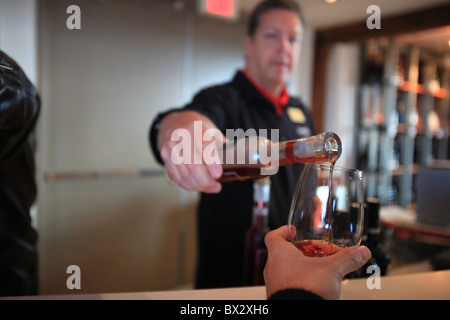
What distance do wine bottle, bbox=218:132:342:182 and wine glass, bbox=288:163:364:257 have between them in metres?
0.03

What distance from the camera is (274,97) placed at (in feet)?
4.02

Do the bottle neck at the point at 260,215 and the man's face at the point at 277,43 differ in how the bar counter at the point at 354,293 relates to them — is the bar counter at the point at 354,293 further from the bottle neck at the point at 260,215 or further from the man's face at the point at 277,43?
the man's face at the point at 277,43

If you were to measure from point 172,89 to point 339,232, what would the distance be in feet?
6.59

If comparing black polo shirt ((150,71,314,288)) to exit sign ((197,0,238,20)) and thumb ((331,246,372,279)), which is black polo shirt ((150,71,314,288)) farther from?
exit sign ((197,0,238,20))

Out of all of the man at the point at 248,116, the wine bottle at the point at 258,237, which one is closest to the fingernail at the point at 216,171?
the wine bottle at the point at 258,237

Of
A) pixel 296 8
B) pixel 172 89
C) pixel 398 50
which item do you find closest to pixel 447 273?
pixel 296 8

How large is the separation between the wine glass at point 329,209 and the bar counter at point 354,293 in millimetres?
134

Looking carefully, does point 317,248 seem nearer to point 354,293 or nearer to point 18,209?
point 354,293

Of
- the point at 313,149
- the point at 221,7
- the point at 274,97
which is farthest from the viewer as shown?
the point at 221,7

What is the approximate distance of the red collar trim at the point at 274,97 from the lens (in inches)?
47.3

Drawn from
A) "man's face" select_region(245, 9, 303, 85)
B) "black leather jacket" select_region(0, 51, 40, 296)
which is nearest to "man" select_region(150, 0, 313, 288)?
"man's face" select_region(245, 9, 303, 85)

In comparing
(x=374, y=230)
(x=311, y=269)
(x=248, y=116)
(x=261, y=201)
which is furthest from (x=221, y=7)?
(x=311, y=269)

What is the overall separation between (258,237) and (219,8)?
6.60 feet
